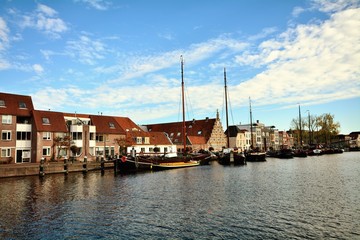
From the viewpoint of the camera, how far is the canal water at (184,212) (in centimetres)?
1557

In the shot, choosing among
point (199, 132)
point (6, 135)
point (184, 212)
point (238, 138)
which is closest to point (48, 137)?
point (6, 135)

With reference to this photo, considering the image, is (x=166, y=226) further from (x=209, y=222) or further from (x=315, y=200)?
(x=315, y=200)

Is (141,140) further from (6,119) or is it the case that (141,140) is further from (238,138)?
(238,138)

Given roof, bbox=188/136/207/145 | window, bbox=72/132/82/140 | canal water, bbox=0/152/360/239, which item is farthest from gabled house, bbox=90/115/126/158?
canal water, bbox=0/152/360/239

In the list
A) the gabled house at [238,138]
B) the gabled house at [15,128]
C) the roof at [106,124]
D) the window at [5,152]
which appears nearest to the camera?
the window at [5,152]

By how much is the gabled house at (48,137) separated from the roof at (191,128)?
46.6 m

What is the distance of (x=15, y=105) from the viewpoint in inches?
2040

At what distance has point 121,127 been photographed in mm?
69312

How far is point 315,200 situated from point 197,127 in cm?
8285

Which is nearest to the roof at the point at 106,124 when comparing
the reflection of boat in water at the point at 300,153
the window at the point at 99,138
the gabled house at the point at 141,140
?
the window at the point at 99,138

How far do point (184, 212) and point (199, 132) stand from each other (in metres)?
83.8

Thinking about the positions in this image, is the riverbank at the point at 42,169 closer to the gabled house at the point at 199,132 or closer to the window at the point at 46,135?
the window at the point at 46,135

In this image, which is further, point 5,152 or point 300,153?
point 300,153

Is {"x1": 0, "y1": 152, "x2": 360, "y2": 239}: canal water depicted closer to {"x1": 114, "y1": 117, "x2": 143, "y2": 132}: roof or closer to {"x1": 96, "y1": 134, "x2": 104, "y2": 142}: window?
{"x1": 96, "y1": 134, "x2": 104, "y2": 142}: window
